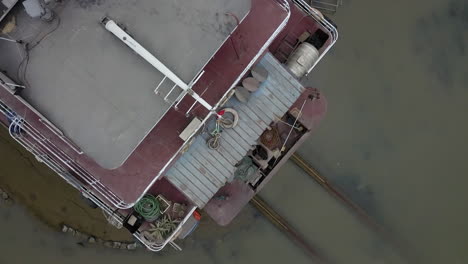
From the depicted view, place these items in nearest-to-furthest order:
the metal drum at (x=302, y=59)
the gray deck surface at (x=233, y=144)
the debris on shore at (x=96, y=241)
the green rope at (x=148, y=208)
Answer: the gray deck surface at (x=233, y=144), the green rope at (x=148, y=208), the metal drum at (x=302, y=59), the debris on shore at (x=96, y=241)

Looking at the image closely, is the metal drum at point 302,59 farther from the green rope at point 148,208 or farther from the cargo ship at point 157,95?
the green rope at point 148,208

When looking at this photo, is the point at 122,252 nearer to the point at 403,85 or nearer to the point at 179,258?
the point at 179,258

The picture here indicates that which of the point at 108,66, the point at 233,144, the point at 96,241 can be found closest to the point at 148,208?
the point at 233,144

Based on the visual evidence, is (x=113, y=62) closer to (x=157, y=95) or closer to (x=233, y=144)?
(x=157, y=95)

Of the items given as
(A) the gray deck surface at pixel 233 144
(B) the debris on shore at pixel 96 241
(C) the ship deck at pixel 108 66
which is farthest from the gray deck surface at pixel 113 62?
(B) the debris on shore at pixel 96 241

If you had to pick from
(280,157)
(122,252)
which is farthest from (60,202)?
(280,157)

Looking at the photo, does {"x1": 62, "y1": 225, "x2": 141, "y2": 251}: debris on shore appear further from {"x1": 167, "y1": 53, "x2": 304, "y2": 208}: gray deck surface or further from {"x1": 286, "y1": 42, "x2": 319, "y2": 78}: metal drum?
{"x1": 286, "y1": 42, "x2": 319, "y2": 78}: metal drum

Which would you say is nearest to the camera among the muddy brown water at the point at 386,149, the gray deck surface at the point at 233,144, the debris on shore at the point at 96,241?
the gray deck surface at the point at 233,144
